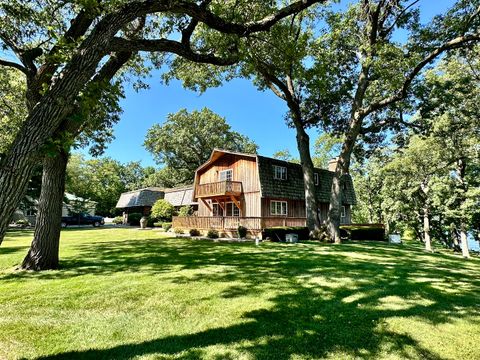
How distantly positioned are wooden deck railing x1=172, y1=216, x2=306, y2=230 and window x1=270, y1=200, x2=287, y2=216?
4.72 ft

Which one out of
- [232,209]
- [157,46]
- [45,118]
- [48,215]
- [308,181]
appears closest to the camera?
[45,118]

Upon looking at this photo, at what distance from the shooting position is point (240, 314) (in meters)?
4.44

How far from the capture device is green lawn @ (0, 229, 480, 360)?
338cm

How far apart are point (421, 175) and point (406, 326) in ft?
75.0

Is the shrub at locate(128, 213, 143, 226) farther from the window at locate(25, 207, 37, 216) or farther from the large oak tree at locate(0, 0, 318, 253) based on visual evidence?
the large oak tree at locate(0, 0, 318, 253)

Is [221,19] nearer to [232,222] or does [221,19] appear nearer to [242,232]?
[242,232]

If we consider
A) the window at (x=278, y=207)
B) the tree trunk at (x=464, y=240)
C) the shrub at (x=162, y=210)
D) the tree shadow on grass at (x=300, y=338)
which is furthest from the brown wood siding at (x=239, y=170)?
the tree shadow on grass at (x=300, y=338)

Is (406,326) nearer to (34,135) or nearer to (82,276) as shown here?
(34,135)

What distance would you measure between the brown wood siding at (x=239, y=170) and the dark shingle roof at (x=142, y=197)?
17807 mm

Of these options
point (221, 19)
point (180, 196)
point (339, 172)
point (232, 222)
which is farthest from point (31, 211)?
point (221, 19)

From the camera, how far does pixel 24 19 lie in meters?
6.58

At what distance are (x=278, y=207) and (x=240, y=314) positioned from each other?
18.4 metres

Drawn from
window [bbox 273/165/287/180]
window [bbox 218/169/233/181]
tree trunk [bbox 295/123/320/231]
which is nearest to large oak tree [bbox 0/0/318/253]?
tree trunk [bbox 295/123/320/231]

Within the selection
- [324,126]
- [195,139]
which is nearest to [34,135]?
[324,126]
